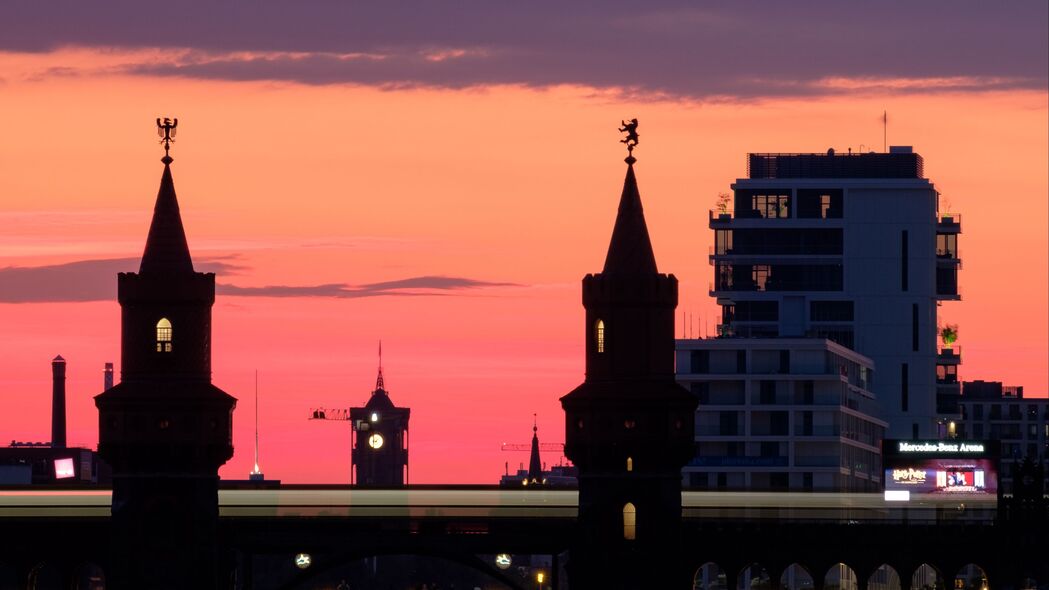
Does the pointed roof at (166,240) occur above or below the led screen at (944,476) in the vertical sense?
above

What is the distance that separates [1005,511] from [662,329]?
A: 1954 centimetres

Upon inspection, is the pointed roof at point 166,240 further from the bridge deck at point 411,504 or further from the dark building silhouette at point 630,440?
the dark building silhouette at point 630,440

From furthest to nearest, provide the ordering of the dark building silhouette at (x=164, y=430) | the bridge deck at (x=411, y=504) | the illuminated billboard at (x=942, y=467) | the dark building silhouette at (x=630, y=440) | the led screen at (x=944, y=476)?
the illuminated billboard at (x=942, y=467) < the led screen at (x=944, y=476) < the bridge deck at (x=411, y=504) < the dark building silhouette at (x=630, y=440) < the dark building silhouette at (x=164, y=430)

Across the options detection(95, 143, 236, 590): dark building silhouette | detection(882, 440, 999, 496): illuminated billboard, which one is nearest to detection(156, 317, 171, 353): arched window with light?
detection(95, 143, 236, 590): dark building silhouette

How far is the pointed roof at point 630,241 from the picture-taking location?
136 metres

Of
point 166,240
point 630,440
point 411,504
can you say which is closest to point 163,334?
point 166,240

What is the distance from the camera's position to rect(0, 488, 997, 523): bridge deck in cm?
14312

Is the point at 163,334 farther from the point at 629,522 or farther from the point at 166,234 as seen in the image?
the point at 629,522

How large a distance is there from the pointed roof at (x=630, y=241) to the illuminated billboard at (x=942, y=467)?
4759 cm

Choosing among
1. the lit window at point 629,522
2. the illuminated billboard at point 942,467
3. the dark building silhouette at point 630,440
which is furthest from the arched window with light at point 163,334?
the illuminated billboard at point 942,467

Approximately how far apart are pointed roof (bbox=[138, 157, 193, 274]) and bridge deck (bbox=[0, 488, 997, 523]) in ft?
39.7

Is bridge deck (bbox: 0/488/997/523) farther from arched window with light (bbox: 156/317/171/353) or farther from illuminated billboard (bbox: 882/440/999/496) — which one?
illuminated billboard (bbox: 882/440/999/496)

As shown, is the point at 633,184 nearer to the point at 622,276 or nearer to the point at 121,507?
the point at 622,276

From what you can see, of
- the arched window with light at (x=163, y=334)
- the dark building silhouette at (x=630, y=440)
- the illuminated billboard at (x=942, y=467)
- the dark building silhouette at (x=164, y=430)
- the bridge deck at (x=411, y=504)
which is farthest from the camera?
the illuminated billboard at (x=942, y=467)
